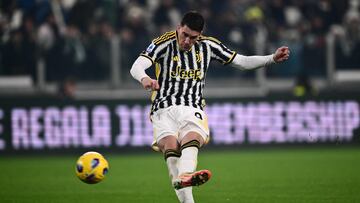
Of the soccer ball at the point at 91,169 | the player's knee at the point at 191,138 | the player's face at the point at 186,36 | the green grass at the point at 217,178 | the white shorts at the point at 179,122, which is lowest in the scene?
the green grass at the point at 217,178

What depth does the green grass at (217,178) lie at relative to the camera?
10.8 meters

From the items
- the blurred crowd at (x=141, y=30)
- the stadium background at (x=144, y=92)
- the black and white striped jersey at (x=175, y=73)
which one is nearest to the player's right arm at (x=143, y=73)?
the black and white striped jersey at (x=175, y=73)

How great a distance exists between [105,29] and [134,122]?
8.83 ft

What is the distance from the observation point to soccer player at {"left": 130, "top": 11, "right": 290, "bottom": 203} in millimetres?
8953

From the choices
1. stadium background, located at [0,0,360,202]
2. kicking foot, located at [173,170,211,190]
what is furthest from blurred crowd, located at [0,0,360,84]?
kicking foot, located at [173,170,211,190]

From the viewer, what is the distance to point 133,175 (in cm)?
1434

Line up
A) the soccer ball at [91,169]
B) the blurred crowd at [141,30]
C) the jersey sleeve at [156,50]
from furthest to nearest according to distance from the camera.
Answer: the blurred crowd at [141,30], the soccer ball at [91,169], the jersey sleeve at [156,50]

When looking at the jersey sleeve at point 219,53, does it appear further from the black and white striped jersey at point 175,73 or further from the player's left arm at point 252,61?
the black and white striped jersey at point 175,73

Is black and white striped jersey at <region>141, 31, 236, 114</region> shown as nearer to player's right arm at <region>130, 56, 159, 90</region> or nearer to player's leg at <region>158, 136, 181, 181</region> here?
player's right arm at <region>130, 56, 159, 90</region>

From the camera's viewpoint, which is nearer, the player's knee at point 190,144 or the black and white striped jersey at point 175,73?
the player's knee at point 190,144

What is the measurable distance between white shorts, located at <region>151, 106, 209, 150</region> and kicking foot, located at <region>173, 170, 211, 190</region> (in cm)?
69

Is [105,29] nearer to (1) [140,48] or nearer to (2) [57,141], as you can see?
(1) [140,48]

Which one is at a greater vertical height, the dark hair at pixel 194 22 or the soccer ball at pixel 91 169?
the dark hair at pixel 194 22

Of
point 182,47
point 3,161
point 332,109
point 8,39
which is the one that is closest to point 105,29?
point 8,39
